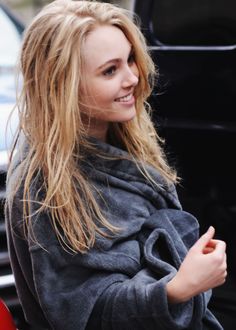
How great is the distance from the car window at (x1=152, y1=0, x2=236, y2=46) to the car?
73 centimetres

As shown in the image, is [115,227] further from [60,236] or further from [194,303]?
[194,303]

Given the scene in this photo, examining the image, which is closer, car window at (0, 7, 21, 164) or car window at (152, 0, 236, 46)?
car window at (152, 0, 236, 46)

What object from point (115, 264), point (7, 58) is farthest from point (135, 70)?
point (7, 58)

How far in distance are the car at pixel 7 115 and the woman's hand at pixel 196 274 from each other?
2.16ft

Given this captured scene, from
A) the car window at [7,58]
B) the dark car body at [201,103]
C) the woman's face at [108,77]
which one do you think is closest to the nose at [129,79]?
the woman's face at [108,77]

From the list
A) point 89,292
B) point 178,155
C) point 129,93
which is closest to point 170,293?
point 89,292

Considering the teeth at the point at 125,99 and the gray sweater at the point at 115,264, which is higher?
the teeth at the point at 125,99

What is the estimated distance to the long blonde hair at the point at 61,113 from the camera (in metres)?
1.60

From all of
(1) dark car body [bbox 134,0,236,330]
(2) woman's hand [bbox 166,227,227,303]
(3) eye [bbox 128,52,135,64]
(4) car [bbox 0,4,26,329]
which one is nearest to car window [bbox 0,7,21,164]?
(4) car [bbox 0,4,26,329]

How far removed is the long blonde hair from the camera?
62.9 inches

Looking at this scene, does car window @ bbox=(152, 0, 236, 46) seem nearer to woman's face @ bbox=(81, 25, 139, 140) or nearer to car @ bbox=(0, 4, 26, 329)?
car @ bbox=(0, 4, 26, 329)

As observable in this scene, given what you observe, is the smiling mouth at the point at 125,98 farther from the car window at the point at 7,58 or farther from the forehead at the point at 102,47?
the car window at the point at 7,58

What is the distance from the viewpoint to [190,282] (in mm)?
1518

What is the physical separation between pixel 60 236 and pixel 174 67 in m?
1.56
